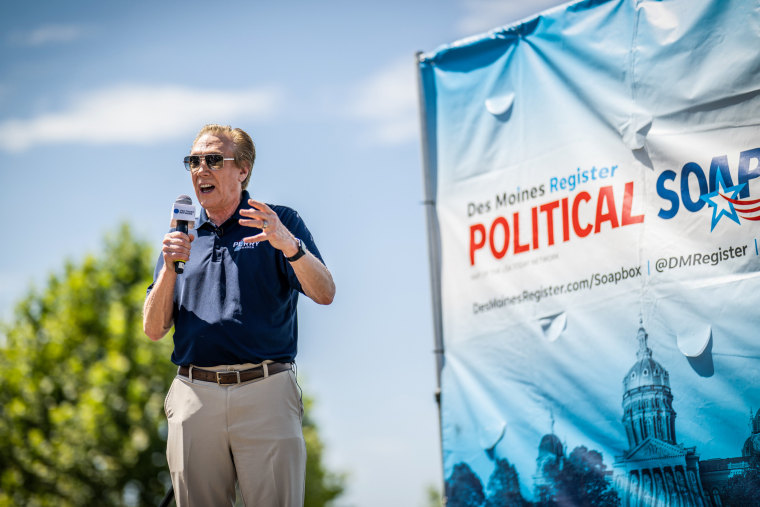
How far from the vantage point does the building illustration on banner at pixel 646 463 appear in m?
3.45

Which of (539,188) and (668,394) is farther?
(539,188)

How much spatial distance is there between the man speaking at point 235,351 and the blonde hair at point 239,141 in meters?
0.07

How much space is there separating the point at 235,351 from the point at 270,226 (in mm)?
516

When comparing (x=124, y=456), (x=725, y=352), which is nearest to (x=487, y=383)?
(x=725, y=352)

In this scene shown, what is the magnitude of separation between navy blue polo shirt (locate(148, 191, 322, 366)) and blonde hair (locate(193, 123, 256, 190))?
0.23 meters

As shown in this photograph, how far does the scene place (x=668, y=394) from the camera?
3.62 m

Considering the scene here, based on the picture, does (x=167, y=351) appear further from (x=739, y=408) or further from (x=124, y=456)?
(x=739, y=408)

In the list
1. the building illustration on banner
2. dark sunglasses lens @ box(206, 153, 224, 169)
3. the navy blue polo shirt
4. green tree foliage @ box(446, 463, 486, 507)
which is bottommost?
green tree foliage @ box(446, 463, 486, 507)

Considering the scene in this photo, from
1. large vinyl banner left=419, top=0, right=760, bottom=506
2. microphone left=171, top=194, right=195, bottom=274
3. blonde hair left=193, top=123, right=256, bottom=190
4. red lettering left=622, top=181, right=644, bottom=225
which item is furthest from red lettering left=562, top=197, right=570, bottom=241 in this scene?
microphone left=171, top=194, right=195, bottom=274

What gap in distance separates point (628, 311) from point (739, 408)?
64 cm

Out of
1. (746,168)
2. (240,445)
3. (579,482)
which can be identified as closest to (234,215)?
(240,445)

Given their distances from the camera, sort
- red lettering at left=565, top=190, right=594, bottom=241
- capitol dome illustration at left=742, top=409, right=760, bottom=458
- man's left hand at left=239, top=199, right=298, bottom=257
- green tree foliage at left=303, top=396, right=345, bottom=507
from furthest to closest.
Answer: green tree foliage at left=303, top=396, right=345, bottom=507, red lettering at left=565, top=190, right=594, bottom=241, capitol dome illustration at left=742, top=409, right=760, bottom=458, man's left hand at left=239, top=199, right=298, bottom=257

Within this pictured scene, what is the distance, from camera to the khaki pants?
3.04 meters

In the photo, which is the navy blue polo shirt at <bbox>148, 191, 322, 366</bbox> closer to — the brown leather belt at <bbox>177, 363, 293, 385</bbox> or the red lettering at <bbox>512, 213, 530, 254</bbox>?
the brown leather belt at <bbox>177, 363, 293, 385</bbox>
